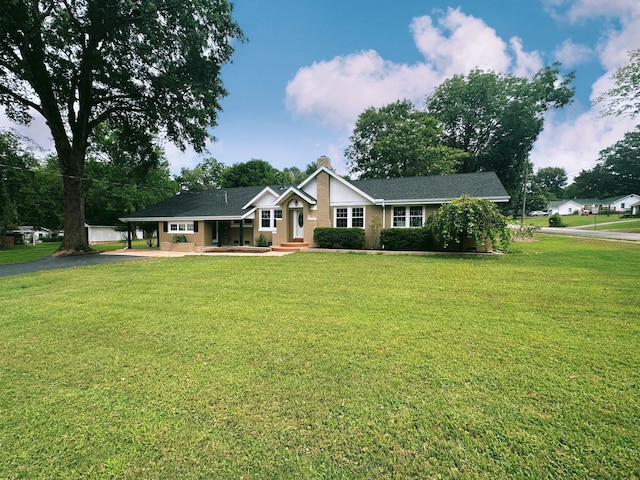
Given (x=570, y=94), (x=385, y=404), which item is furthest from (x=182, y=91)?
(x=570, y=94)

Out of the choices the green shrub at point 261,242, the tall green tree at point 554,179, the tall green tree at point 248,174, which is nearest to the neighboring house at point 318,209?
the green shrub at point 261,242

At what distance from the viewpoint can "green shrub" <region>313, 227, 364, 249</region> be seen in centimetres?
1692

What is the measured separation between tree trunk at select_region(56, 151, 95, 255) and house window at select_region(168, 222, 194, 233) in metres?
5.51

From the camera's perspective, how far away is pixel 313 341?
14.0 feet

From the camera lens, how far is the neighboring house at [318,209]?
55.7 feet

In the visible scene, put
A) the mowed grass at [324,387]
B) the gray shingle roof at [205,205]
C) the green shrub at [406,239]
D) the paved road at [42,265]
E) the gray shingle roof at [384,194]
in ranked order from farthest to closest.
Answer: the gray shingle roof at [205,205], the gray shingle roof at [384,194], the green shrub at [406,239], the paved road at [42,265], the mowed grass at [324,387]

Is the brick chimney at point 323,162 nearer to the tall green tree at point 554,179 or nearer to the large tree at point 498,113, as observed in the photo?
the large tree at point 498,113

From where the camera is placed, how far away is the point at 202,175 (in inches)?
2069

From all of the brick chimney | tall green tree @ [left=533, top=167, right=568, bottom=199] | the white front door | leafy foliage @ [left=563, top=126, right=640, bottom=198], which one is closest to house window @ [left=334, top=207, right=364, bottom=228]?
the white front door

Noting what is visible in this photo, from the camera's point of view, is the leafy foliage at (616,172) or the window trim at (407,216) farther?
the leafy foliage at (616,172)

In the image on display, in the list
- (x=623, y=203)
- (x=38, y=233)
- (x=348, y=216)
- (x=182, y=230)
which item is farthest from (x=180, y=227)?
(x=623, y=203)

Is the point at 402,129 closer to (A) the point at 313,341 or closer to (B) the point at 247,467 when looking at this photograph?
(A) the point at 313,341

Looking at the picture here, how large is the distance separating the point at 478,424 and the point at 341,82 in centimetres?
2524

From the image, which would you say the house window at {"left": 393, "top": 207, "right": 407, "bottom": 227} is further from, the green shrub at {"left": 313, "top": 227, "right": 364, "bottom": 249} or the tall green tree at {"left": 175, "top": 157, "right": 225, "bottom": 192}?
the tall green tree at {"left": 175, "top": 157, "right": 225, "bottom": 192}
